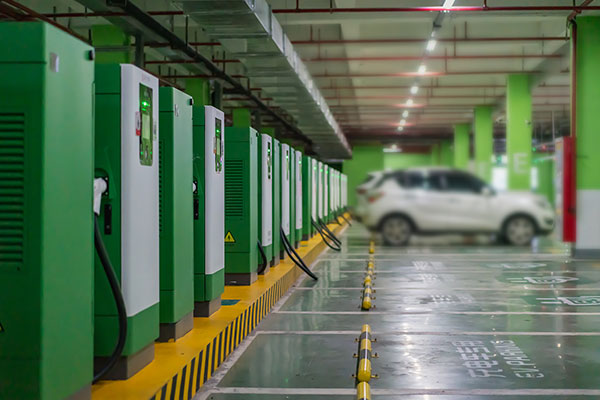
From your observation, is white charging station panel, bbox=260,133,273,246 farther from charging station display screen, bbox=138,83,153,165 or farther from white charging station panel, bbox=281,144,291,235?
charging station display screen, bbox=138,83,153,165

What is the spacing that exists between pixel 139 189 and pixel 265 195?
4996mm

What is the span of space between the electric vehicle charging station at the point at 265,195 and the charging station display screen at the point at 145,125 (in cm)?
469

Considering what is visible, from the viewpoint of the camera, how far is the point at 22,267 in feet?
9.87

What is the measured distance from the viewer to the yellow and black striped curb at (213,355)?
420 cm

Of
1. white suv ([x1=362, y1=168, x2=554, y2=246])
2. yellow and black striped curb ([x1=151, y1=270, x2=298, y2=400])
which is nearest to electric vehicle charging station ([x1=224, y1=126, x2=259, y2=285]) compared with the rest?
yellow and black striped curb ([x1=151, y1=270, x2=298, y2=400])

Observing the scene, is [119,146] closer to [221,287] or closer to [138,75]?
[138,75]

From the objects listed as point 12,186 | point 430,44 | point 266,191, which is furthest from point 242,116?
point 12,186

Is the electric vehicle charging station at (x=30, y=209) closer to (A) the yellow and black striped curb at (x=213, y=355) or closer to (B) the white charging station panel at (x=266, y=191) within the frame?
(A) the yellow and black striped curb at (x=213, y=355)

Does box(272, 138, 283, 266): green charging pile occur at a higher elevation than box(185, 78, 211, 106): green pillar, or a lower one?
lower

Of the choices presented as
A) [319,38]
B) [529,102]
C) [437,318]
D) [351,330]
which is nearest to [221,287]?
[351,330]

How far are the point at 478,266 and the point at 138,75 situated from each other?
9.53m

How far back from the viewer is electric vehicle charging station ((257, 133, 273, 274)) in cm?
905

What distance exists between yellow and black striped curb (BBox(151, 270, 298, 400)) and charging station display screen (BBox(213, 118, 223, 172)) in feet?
4.26

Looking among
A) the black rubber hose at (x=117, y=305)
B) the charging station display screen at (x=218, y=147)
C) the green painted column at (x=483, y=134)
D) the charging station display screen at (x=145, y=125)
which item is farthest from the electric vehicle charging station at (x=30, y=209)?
the green painted column at (x=483, y=134)
